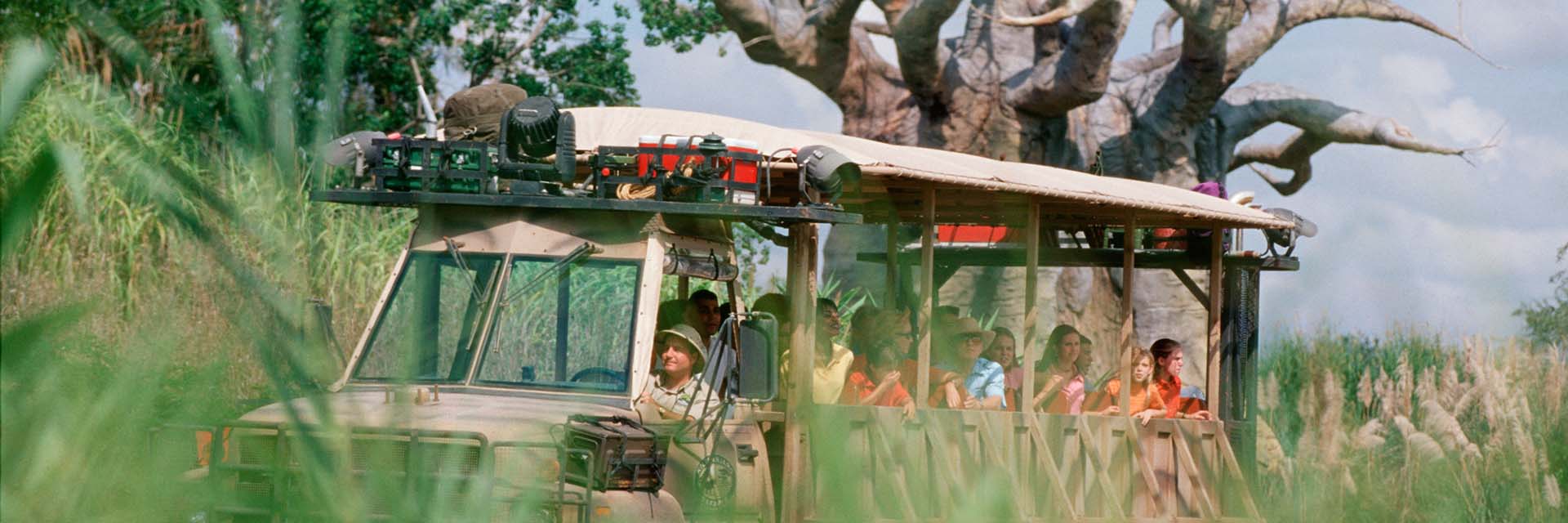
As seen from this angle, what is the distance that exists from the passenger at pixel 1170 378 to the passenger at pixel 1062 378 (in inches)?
19.6

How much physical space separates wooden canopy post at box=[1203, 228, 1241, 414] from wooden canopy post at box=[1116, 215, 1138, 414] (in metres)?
0.57

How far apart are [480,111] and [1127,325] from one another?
12.1 ft

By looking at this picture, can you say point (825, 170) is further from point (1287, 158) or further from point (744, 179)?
point (1287, 158)

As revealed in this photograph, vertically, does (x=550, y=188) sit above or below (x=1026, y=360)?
above

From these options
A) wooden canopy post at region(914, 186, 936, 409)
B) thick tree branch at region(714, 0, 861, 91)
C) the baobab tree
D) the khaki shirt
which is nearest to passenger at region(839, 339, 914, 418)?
wooden canopy post at region(914, 186, 936, 409)

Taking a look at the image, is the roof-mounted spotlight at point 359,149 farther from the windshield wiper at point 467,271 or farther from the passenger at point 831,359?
the passenger at point 831,359

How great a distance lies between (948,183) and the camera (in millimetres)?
7645

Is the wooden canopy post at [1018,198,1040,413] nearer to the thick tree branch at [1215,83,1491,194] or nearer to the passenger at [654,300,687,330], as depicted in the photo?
the passenger at [654,300,687,330]

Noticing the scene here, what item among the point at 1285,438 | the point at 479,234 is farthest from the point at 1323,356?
the point at 479,234

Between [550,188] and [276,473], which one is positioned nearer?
[276,473]

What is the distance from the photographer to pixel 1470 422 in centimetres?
984

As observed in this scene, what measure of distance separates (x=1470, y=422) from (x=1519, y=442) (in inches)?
83.4

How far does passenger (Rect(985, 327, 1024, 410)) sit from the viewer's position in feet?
30.8

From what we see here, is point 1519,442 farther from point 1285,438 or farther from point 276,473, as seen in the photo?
point 276,473
